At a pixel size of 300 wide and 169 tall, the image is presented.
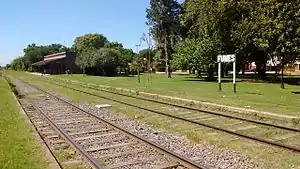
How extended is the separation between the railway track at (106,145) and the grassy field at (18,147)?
2.23 feet

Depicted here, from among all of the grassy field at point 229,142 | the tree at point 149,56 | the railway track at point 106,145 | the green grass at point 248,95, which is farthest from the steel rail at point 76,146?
the tree at point 149,56

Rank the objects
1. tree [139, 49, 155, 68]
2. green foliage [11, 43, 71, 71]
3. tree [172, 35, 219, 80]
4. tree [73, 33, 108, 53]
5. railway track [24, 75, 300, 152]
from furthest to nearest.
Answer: green foliage [11, 43, 71, 71] → tree [73, 33, 108, 53] → tree [139, 49, 155, 68] → tree [172, 35, 219, 80] → railway track [24, 75, 300, 152]

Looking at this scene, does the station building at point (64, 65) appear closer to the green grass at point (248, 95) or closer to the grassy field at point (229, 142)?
the green grass at point (248, 95)

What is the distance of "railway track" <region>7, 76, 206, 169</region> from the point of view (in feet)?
29.2

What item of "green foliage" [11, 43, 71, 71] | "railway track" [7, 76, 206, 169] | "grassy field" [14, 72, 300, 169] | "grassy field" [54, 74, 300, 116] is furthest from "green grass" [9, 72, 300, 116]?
"green foliage" [11, 43, 71, 71]

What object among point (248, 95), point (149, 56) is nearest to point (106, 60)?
point (149, 56)

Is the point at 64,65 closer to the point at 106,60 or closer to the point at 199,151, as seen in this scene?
the point at 106,60

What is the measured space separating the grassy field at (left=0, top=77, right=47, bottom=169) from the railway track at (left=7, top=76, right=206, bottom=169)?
2.23ft

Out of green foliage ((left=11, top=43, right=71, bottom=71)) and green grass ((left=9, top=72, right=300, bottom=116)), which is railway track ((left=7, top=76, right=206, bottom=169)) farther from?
green foliage ((left=11, top=43, right=71, bottom=71))

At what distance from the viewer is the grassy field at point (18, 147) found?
348 inches

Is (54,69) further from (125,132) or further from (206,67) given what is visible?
(125,132)

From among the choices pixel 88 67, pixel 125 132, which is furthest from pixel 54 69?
pixel 125 132

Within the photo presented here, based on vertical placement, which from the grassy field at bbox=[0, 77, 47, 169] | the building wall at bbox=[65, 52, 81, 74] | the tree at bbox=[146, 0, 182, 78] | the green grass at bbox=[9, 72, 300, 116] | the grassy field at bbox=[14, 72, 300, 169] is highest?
the tree at bbox=[146, 0, 182, 78]

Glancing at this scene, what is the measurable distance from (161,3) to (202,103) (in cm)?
5063
